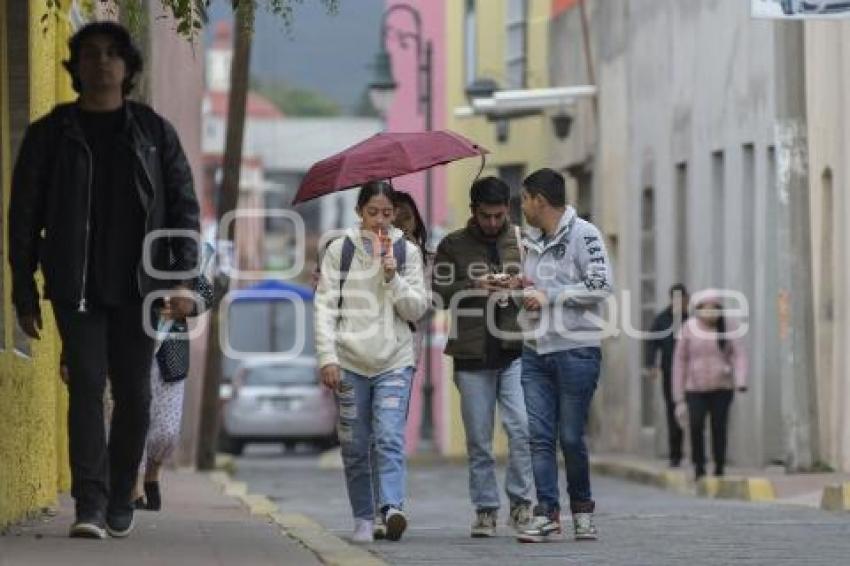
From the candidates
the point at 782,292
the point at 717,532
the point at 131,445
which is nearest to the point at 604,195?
the point at 782,292

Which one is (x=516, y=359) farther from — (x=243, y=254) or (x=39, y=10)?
(x=243, y=254)

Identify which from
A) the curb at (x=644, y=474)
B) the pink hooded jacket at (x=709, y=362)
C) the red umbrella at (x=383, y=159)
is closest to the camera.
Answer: the red umbrella at (x=383, y=159)

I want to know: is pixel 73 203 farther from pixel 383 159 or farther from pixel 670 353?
pixel 670 353

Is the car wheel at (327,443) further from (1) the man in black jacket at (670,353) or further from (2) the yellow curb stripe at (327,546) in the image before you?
(2) the yellow curb stripe at (327,546)

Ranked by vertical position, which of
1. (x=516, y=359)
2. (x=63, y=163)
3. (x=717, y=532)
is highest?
(x=63, y=163)

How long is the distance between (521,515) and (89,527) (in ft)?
10.4

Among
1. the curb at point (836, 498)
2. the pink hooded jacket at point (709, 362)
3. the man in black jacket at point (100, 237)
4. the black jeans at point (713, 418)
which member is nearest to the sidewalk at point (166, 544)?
the man in black jacket at point (100, 237)

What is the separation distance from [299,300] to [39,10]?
4095 centimetres

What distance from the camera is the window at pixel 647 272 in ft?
111

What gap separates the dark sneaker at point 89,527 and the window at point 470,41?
3518cm

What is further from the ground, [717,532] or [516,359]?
[516,359]

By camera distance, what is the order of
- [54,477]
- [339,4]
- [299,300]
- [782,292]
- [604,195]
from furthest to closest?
[299,300], [604,195], [782,292], [54,477], [339,4]

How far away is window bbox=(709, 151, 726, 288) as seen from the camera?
2969cm

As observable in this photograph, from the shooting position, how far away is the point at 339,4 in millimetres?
11773
